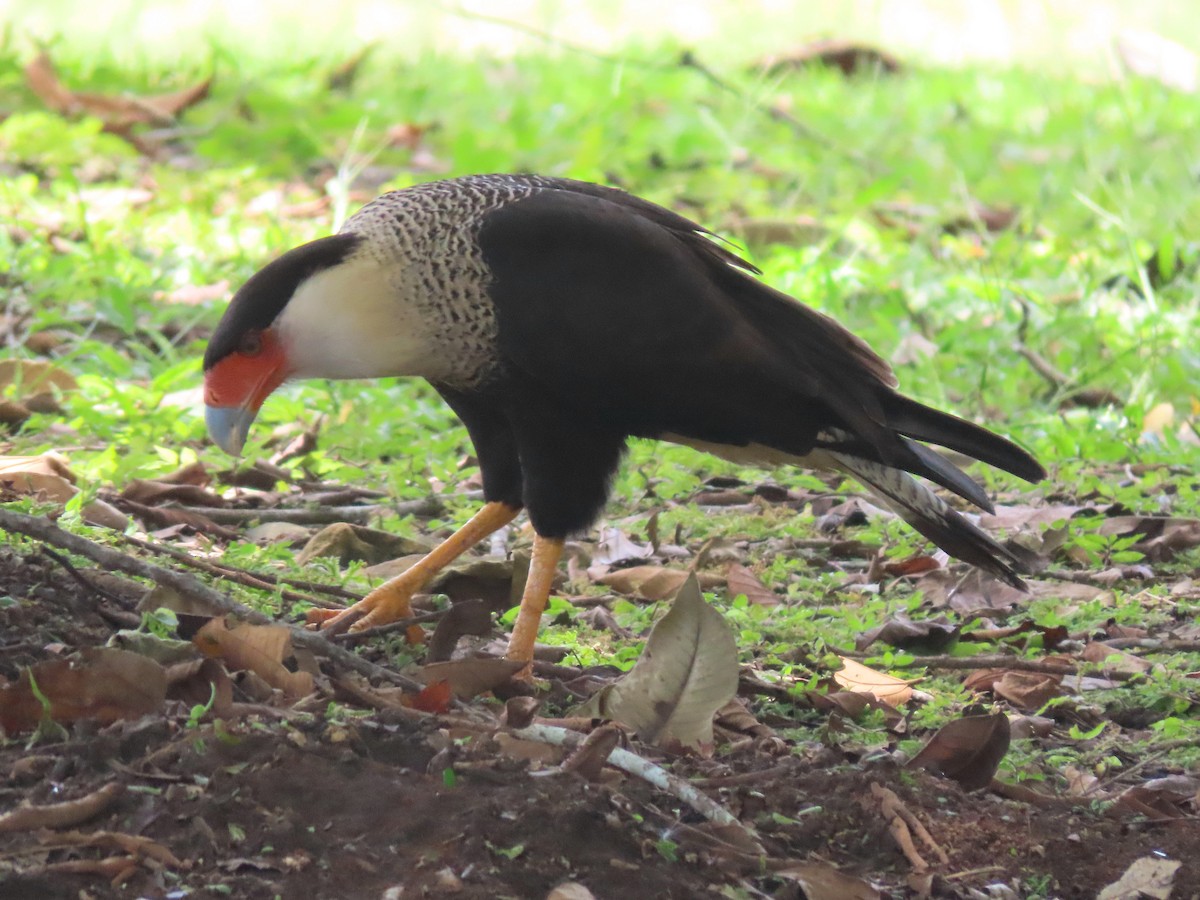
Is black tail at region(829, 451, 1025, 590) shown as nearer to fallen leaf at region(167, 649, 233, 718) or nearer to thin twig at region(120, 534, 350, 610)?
thin twig at region(120, 534, 350, 610)

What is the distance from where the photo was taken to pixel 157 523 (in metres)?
3.81

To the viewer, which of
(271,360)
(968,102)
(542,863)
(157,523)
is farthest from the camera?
(968,102)

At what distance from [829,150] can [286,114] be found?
107 inches

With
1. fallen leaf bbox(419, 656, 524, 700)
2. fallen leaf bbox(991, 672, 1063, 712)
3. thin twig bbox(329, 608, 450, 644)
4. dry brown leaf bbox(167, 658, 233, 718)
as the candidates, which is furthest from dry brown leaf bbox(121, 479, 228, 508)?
fallen leaf bbox(991, 672, 1063, 712)

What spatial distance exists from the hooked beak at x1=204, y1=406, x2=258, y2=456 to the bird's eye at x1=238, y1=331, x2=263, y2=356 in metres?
0.13

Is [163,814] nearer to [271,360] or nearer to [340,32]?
[271,360]

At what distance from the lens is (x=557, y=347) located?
3.26 m

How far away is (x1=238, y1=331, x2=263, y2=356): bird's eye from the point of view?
10.9ft

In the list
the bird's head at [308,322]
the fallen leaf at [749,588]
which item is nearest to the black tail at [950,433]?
the fallen leaf at [749,588]

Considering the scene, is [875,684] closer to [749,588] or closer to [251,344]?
[749,588]

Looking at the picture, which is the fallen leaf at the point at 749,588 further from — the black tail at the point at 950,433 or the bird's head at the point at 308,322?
the bird's head at the point at 308,322

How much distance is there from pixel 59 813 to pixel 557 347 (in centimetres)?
151

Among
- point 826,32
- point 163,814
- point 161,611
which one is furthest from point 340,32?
point 163,814

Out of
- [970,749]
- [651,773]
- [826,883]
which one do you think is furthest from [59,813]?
[970,749]
